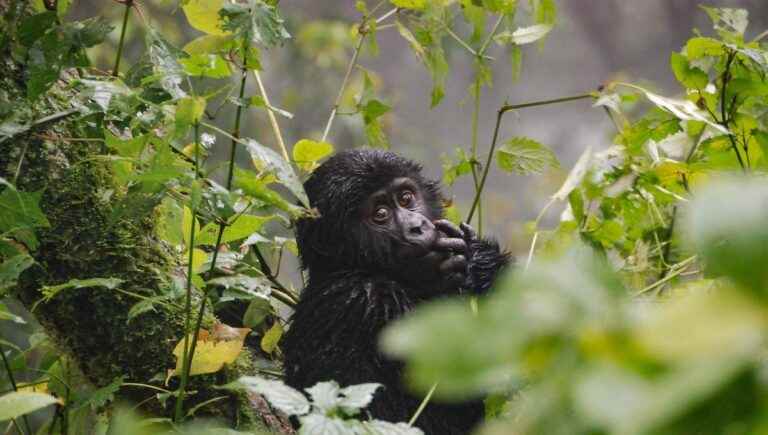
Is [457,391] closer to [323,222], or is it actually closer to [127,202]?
[127,202]

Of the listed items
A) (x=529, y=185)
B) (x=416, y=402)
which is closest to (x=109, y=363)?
(x=416, y=402)

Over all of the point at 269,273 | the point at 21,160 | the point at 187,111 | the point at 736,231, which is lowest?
the point at 269,273

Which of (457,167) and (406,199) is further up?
(457,167)

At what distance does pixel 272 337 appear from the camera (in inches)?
84.8

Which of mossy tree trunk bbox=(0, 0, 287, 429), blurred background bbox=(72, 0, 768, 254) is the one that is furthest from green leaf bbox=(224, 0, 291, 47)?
blurred background bbox=(72, 0, 768, 254)

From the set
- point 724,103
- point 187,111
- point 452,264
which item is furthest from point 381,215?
point 187,111

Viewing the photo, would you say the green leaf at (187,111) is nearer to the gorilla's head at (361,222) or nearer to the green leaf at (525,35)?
the green leaf at (525,35)

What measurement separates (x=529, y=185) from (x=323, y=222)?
7584 mm

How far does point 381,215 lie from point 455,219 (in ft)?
0.89

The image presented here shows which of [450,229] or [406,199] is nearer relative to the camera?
[450,229]

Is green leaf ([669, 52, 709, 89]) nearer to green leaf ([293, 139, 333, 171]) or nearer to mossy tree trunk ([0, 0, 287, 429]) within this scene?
green leaf ([293, 139, 333, 171])

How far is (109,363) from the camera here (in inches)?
66.2

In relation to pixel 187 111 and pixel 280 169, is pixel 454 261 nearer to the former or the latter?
pixel 280 169

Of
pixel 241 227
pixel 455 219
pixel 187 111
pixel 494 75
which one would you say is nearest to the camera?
pixel 187 111
